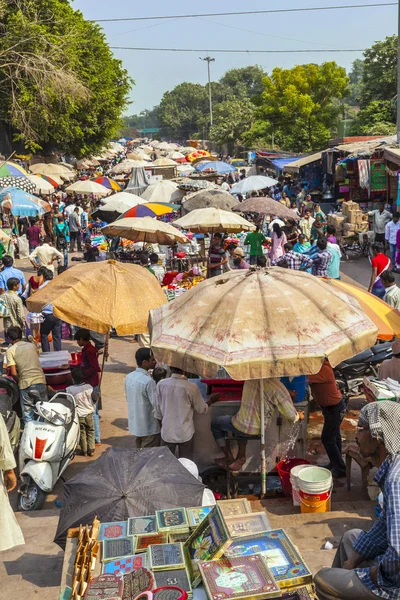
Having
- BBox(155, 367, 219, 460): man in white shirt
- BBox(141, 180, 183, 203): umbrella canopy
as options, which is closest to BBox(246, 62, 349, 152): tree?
BBox(141, 180, 183, 203): umbrella canopy

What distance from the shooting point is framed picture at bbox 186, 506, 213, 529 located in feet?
12.7

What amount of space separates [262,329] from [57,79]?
20.9 meters

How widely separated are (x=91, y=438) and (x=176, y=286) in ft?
17.5

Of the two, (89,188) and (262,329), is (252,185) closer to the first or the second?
(89,188)

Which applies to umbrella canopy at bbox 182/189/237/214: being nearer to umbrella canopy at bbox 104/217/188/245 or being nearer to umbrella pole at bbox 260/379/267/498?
umbrella canopy at bbox 104/217/188/245

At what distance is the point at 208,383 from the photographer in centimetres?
647

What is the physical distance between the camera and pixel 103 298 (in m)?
6.66

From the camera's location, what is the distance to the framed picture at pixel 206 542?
3.37 metres

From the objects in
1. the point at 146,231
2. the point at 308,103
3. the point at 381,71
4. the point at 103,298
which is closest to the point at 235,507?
the point at 103,298

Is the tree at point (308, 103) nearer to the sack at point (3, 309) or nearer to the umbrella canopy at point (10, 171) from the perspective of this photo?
the umbrella canopy at point (10, 171)

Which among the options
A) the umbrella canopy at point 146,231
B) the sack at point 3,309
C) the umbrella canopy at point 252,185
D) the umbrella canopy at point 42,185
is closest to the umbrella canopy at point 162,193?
the umbrella canopy at point 252,185

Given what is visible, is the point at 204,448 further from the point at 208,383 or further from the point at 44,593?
the point at 44,593

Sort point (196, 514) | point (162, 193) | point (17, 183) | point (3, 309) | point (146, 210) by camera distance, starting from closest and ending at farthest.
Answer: point (196, 514)
point (3, 309)
point (146, 210)
point (17, 183)
point (162, 193)

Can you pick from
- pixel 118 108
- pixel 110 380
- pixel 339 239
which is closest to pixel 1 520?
pixel 110 380
